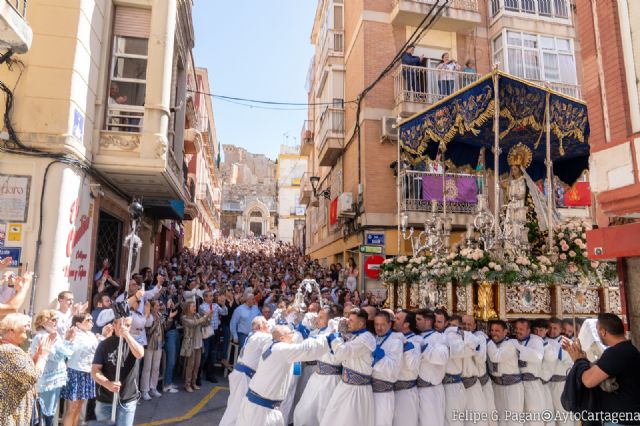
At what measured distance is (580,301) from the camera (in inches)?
284

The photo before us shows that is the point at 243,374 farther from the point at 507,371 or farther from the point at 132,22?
the point at 132,22

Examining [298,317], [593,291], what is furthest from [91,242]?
[593,291]

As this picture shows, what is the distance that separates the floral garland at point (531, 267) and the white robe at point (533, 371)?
3.41 feet

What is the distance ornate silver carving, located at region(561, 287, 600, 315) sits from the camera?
7.16 m

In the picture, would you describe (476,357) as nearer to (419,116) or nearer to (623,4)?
(623,4)

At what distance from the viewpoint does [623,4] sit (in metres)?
5.26

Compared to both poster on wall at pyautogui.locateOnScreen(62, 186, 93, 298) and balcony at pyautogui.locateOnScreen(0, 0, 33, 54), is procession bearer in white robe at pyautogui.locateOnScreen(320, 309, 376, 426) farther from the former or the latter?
poster on wall at pyautogui.locateOnScreen(62, 186, 93, 298)

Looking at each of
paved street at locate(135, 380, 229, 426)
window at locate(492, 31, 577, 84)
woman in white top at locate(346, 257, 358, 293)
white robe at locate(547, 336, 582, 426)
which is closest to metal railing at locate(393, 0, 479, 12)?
window at locate(492, 31, 577, 84)

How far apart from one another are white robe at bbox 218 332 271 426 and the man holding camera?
1291 millimetres

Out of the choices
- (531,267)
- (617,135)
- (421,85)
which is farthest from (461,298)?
(421,85)

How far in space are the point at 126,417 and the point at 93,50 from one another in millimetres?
7838

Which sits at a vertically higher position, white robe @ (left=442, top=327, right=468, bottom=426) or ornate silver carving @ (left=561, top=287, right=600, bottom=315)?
ornate silver carving @ (left=561, top=287, right=600, bottom=315)

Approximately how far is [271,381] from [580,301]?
5.22 metres

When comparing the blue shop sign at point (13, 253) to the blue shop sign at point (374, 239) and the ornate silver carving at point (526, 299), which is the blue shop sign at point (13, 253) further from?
the blue shop sign at point (374, 239)
